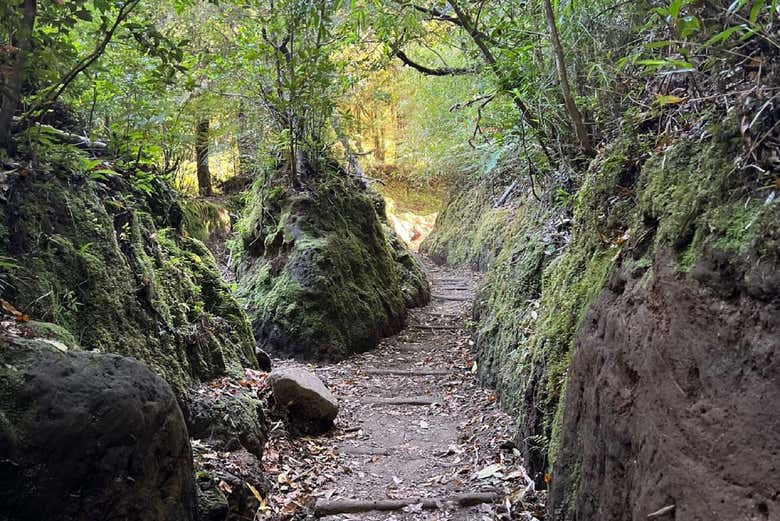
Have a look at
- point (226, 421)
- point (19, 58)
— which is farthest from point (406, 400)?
point (19, 58)

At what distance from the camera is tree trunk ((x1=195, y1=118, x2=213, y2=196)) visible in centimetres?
1055

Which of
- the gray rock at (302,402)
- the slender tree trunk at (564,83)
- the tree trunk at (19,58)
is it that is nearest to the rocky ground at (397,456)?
the gray rock at (302,402)

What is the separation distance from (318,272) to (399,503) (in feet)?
15.8

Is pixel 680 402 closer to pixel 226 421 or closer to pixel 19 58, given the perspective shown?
pixel 226 421

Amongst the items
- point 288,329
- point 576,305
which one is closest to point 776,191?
point 576,305

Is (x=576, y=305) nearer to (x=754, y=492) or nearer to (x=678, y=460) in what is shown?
(x=678, y=460)

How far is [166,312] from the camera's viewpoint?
4.07m

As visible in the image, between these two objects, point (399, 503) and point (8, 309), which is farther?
point (399, 503)

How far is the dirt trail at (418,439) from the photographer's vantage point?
3891 millimetres

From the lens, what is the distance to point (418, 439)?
512cm

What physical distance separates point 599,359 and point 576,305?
0.97 metres

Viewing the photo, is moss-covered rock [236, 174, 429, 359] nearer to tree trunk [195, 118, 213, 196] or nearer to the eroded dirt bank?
the eroded dirt bank

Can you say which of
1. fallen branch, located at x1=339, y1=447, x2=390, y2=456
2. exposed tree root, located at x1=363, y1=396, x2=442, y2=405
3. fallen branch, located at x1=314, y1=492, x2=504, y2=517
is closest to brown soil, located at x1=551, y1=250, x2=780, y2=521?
fallen branch, located at x1=314, y1=492, x2=504, y2=517

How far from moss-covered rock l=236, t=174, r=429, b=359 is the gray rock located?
2.54 m
